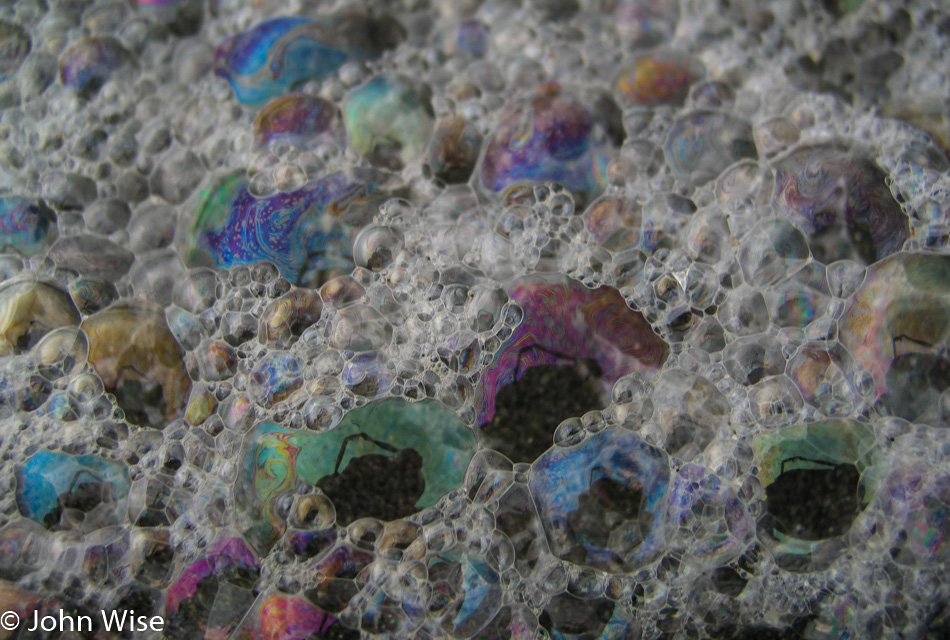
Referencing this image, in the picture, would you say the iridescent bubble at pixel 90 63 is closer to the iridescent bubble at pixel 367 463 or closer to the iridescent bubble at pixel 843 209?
the iridescent bubble at pixel 367 463

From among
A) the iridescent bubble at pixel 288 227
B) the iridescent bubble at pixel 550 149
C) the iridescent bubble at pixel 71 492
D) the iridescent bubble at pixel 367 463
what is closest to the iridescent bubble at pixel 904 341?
the iridescent bubble at pixel 550 149

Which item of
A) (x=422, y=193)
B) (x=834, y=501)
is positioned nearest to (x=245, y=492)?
(x=422, y=193)

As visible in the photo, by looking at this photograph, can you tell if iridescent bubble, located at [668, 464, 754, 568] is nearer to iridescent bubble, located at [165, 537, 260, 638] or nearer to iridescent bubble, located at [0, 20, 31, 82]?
iridescent bubble, located at [165, 537, 260, 638]

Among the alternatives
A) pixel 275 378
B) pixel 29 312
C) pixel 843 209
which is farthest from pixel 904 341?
pixel 29 312

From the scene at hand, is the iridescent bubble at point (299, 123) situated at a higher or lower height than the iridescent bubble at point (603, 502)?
higher

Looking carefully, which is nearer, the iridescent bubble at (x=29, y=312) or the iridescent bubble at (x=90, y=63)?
the iridescent bubble at (x=29, y=312)

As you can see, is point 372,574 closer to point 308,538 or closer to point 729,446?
point 308,538
